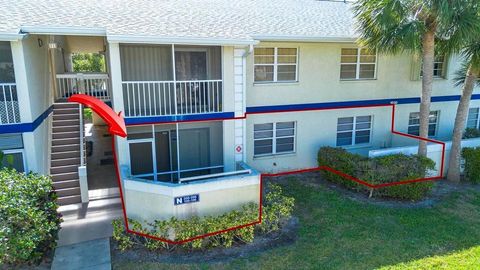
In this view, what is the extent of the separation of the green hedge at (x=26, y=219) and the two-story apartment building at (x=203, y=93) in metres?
1.77

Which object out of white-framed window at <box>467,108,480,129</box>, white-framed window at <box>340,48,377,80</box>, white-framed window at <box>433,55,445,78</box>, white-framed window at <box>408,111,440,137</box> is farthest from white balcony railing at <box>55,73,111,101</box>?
white-framed window at <box>467,108,480,129</box>

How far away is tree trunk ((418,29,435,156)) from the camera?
427 inches

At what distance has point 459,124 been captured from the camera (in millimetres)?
12773

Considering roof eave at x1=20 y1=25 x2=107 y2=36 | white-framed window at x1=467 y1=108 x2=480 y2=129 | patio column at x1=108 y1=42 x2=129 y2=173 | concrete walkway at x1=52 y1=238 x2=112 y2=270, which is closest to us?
concrete walkway at x1=52 y1=238 x2=112 y2=270

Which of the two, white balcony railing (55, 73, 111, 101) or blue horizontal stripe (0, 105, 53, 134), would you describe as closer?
blue horizontal stripe (0, 105, 53, 134)

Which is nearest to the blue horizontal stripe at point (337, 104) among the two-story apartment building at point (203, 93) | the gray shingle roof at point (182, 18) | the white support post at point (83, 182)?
the two-story apartment building at point (203, 93)

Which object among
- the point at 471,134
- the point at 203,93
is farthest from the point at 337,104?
the point at 471,134

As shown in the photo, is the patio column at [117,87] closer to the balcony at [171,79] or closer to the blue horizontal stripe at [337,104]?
the balcony at [171,79]

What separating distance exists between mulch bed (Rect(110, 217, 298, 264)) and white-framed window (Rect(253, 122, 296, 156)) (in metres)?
5.00

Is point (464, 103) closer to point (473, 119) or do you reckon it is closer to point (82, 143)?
point (473, 119)

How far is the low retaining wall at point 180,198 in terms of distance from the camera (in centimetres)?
840

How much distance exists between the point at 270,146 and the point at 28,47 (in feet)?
29.1

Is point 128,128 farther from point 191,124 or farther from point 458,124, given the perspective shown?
point 458,124

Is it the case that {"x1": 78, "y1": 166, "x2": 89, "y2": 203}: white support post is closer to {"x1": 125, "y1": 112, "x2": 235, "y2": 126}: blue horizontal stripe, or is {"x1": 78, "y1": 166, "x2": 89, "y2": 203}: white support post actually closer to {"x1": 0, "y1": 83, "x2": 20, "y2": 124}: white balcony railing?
{"x1": 125, "y1": 112, "x2": 235, "y2": 126}: blue horizontal stripe
